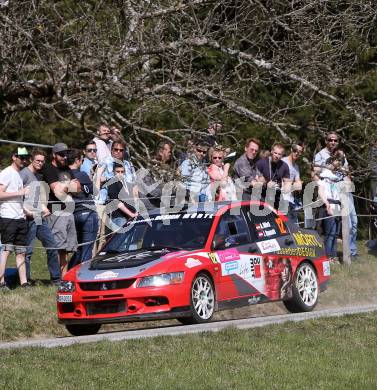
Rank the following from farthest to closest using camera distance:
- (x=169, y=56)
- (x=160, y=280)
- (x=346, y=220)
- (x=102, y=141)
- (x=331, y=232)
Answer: (x=346, y=220), (x=331, y=232), (x=169, y=56), (x=102, y=141), (x=160, y=280)

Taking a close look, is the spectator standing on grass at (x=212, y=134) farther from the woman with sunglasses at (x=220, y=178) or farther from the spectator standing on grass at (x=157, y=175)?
the spectator standing on grass at (x=157, y=175)

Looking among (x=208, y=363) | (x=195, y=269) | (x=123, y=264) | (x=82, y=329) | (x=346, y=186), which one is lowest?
(x=208, y=363)

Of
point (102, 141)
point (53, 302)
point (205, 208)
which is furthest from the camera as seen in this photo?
point (102, 141)

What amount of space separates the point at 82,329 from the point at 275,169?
208 inches

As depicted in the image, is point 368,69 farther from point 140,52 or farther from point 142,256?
point 142,256

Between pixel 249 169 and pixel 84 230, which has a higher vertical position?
pixel 249 169

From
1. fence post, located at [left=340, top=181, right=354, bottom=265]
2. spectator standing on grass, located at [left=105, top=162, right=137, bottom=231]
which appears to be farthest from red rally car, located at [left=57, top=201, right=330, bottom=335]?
fence post, located at [left=340, top=181, right=354, bottom=265]

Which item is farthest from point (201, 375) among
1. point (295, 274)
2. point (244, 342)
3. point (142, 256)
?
point (295, 274)

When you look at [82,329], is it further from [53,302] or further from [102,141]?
[102,141]

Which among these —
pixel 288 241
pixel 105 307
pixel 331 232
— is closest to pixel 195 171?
pixel 288 241

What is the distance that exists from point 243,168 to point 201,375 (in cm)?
867

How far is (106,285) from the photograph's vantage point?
13.4m

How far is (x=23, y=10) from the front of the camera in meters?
16.2

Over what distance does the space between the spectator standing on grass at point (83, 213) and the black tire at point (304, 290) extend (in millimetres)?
3036
